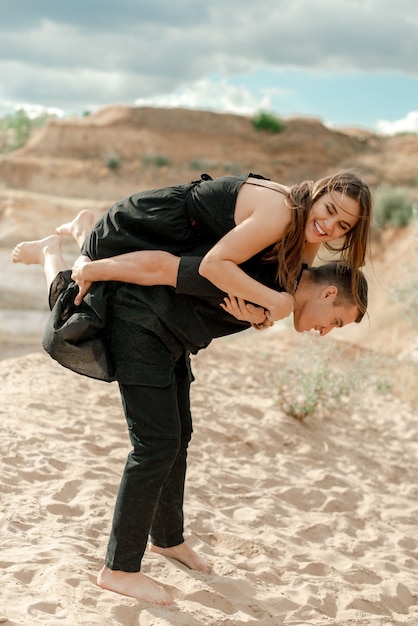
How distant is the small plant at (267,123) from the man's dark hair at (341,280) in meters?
29.6

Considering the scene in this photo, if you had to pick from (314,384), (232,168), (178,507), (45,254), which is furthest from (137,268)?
(232,168)

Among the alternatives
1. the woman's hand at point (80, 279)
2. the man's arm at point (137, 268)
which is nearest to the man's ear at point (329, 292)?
the man's arm at point (137, 268)

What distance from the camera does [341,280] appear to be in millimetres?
3166

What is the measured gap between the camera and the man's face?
3145mm

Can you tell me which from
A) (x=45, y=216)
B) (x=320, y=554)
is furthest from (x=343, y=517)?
(x=45, y=216)

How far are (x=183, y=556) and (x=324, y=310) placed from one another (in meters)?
1.33

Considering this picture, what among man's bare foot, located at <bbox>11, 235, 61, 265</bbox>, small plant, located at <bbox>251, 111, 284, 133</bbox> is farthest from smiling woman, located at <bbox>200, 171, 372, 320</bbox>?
small plant, located at <bbox>251, 111, 284, 133</bbox>

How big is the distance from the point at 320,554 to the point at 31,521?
150 centimetres

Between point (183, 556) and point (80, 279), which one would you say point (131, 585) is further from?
point (80, 279)

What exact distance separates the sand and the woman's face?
1.51 meters

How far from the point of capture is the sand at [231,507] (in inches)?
132

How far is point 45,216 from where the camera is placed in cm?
2278

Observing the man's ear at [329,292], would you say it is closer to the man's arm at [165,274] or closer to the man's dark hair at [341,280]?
the man's dark hair at [341,280]

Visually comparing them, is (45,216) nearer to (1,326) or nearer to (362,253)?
(1,326)
